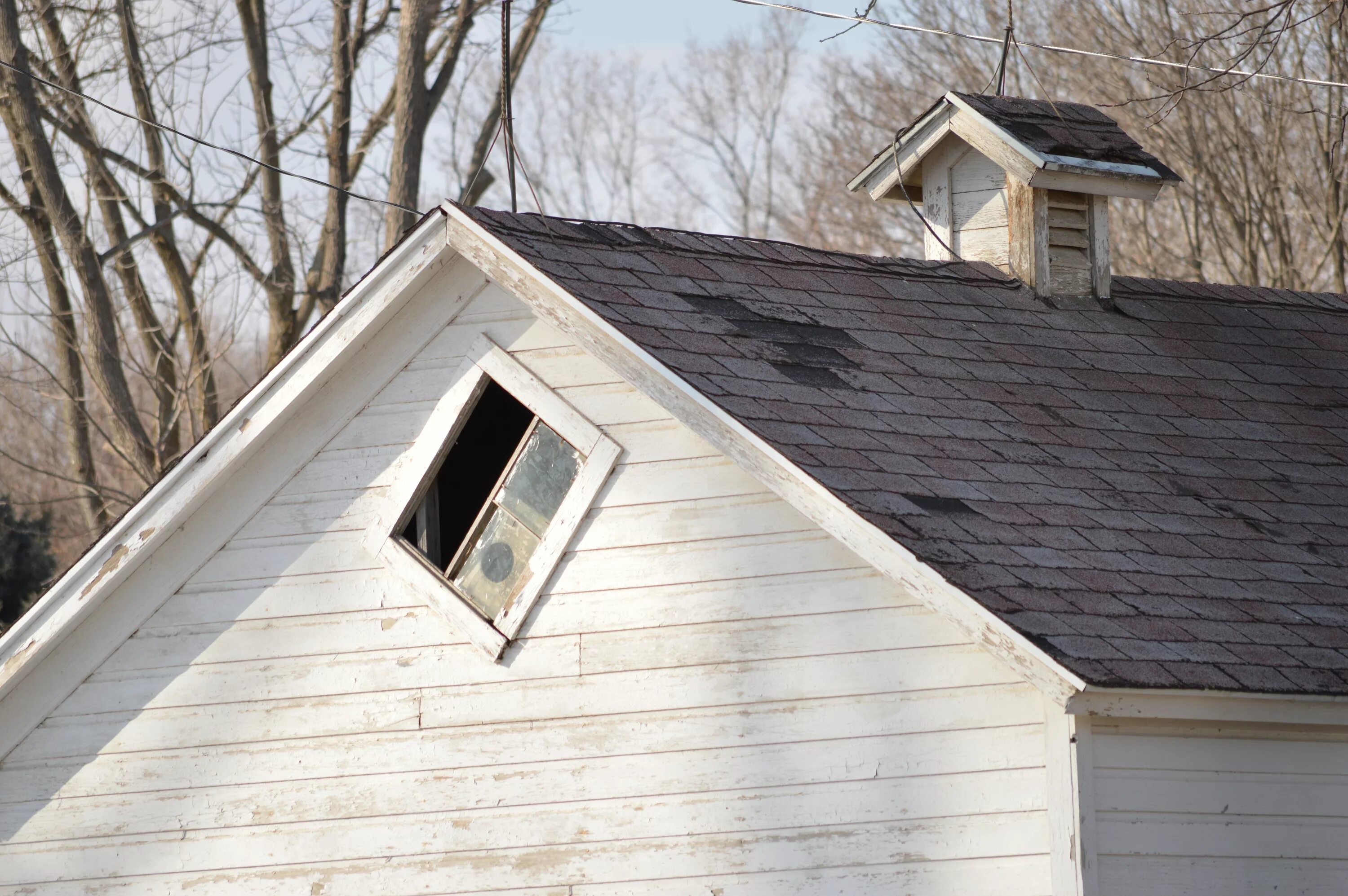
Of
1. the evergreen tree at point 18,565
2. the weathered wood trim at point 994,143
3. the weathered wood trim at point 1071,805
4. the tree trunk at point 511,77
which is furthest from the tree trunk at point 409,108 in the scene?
the weathered wood trim at point 1071,805

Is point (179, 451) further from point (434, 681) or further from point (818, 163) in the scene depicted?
point (818, 163)

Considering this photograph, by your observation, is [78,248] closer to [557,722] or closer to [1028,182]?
[1028,182]

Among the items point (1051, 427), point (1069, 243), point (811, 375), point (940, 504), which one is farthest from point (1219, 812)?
point (1069, 243)

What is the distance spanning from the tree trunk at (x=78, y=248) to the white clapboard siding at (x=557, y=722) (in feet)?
24.8

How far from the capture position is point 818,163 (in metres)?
31.2

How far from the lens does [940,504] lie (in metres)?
6.00

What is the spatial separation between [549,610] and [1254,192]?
49.7ft

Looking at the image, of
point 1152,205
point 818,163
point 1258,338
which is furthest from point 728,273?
point 818,163

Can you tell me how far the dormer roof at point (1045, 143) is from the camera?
9.17m

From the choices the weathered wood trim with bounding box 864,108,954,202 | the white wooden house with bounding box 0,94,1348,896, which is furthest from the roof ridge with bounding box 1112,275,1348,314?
the white wooden house with bounding box 0,94,1348,896

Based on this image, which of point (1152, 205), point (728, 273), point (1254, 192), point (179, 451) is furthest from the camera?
point (1152, 205)

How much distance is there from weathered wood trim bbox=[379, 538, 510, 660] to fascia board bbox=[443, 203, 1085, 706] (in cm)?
119

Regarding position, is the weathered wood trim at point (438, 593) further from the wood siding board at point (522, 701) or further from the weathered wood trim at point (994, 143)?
the weathered wood trim at point (994, 143)

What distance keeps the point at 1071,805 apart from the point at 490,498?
2797mm
